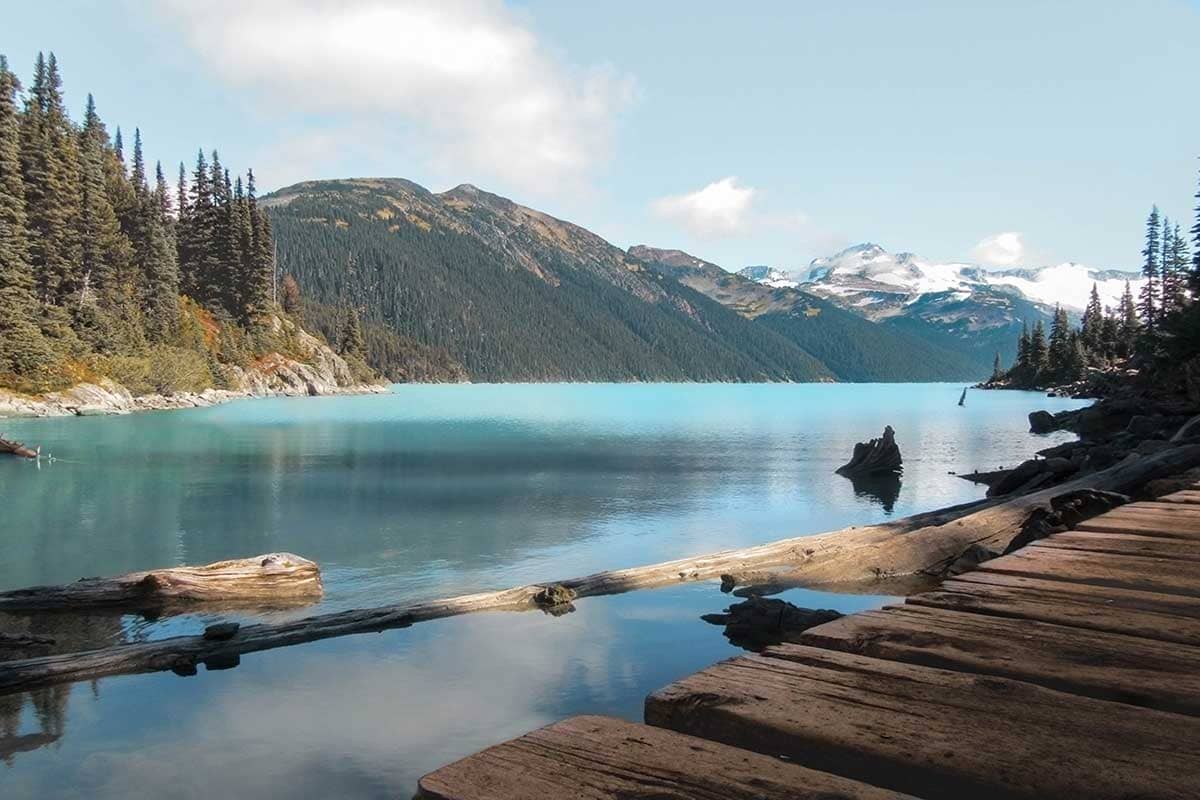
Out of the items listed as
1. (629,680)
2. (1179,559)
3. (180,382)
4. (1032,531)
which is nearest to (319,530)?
(629,680)

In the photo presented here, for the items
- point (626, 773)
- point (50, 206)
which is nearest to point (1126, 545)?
point (626, 773)

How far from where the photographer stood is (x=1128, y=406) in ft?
146

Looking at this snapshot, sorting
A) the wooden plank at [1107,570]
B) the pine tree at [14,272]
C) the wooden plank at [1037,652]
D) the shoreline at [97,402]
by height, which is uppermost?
the pine tree at [14,272]

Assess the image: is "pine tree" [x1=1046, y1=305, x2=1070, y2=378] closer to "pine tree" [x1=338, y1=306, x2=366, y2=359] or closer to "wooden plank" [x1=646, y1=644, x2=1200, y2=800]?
"pine tree" [x1=338, y1=306, x2=366, y2=359]

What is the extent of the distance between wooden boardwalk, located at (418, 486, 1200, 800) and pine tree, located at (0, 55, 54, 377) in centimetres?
7486

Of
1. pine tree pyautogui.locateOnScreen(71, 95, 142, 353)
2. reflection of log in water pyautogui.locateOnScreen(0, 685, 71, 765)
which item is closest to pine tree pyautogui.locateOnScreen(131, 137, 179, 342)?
pine tree pyautogui.locateOnScreen(71, 95, 142, 353)

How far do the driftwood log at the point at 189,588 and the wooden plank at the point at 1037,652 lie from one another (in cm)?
1486

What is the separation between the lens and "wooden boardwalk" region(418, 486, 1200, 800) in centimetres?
233

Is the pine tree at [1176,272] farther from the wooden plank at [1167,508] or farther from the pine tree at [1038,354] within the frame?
the wooden plank at [1167,508]

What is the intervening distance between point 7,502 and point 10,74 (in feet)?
192

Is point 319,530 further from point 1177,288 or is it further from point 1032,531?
point 1177,288

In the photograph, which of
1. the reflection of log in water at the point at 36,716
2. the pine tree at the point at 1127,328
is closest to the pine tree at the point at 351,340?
the pine tree at the point at 1127,328

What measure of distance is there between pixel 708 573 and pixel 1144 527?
35.0ft

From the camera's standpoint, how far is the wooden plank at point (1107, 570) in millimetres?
5391
